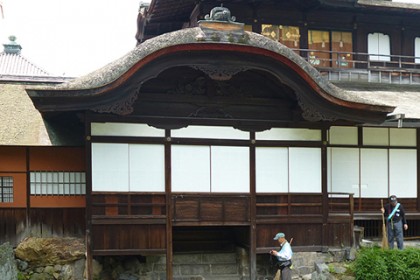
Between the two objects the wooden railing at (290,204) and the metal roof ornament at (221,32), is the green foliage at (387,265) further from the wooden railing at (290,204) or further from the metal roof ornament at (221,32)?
the metal roof ornament at (221,32)

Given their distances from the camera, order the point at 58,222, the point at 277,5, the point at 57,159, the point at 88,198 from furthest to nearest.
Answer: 1. the point at 277,5
2. the point at 57,159
3. the point at 58,222
4. the point at 88,198

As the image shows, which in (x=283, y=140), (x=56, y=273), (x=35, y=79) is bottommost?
(x=56, y=273)

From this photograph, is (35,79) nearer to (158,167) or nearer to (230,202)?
(158,167)

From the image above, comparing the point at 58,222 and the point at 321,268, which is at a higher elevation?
the point at 58,222

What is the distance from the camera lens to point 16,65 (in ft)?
122

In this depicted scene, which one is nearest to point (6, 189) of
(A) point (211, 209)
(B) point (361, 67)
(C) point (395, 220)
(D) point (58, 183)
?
(D) point (58, 183)

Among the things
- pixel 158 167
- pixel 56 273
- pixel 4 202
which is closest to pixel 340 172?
pixel 158 167

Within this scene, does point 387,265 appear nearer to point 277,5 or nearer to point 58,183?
point 58,183

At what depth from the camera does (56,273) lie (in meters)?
14.2

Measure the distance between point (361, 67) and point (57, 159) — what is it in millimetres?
11797

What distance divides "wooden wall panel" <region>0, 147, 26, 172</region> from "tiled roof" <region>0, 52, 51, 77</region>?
21609 millimetres

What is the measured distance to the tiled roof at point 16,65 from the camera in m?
36.1

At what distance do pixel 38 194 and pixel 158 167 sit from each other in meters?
3.60

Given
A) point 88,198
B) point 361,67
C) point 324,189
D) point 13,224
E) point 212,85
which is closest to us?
point 88,198
